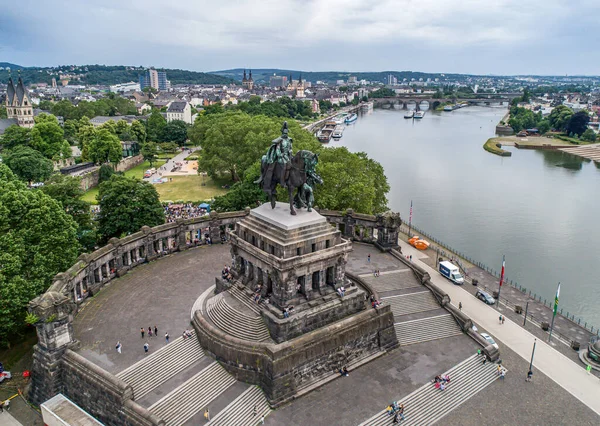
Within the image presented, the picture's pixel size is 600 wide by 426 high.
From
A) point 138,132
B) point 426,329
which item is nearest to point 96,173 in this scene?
point 138,132

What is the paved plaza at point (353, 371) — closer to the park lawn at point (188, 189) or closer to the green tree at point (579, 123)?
the park lawn at point (188, 189)

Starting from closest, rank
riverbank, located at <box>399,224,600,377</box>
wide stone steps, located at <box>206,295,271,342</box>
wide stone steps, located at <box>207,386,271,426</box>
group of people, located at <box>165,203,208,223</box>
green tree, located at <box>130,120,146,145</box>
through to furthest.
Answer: wide stone steps, located at <box>207,386,271,426</box>
wide stone steps, located at <box>206,295,271,342</box>
riverbank, located at <box>399,224,600,377</box>
group of people, located at <box>165,203,208,223</box>
green tree, located at <box>130,120,146,145</box>

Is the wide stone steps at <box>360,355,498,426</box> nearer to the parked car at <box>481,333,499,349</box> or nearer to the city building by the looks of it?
the parked car at <box>481,333,499,349</box>

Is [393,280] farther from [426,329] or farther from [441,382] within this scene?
[441,382]

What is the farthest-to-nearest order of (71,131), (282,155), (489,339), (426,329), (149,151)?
(71,131) → (149,151) → (426,329) → (489,339) → (282,155)

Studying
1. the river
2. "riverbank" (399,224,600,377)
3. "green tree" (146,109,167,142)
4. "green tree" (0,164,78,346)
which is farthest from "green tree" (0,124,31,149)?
"riverbank" (399,224,600,377)

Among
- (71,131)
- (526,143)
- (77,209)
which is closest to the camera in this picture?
(77,209)
